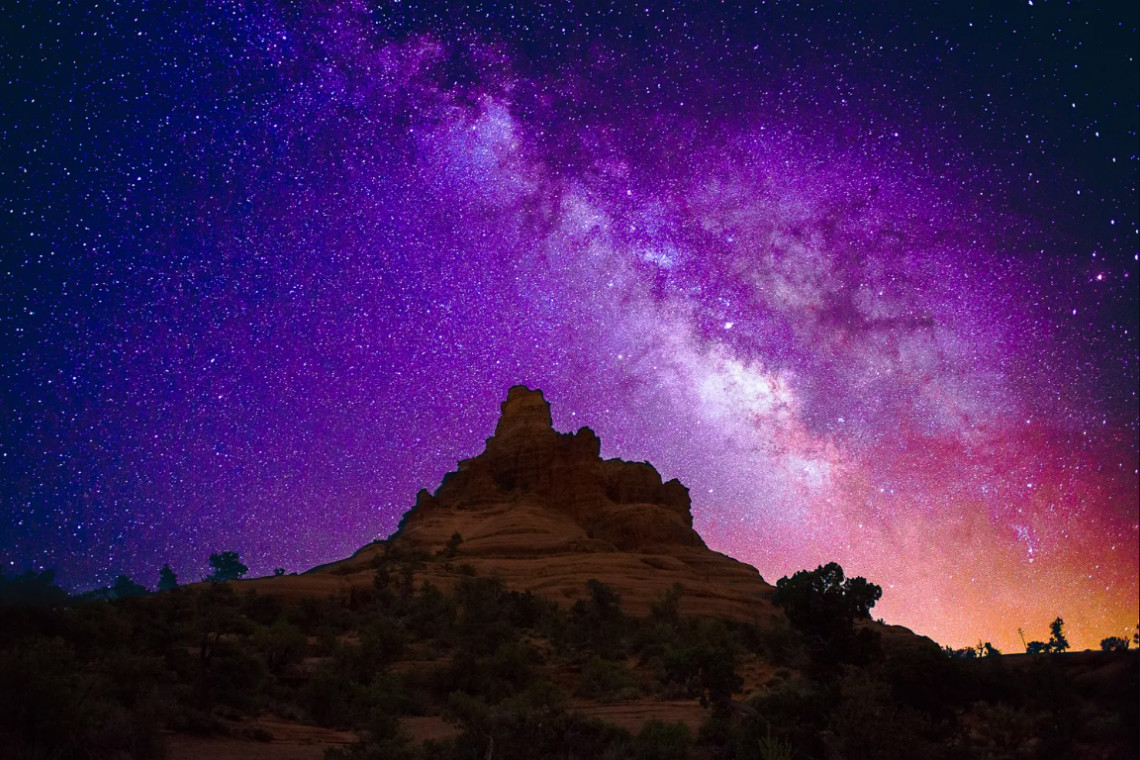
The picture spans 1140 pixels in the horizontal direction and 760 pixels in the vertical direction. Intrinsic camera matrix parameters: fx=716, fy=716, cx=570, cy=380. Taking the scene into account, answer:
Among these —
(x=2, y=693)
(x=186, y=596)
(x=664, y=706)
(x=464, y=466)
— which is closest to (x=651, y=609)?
(x=664, y=706)

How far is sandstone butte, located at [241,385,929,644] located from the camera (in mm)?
62281

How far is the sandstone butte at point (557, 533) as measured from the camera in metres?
62.3

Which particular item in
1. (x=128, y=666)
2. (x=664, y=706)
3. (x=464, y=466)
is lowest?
(x=664, y=706)

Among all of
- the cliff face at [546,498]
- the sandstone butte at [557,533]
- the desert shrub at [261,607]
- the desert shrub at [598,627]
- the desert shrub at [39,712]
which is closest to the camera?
the desert shrub at [39,712]

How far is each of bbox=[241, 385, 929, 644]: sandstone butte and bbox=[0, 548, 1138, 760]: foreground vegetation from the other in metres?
21.3

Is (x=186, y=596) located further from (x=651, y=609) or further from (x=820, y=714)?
→ (x=820, y=714)

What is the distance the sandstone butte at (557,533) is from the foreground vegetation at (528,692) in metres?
21.3

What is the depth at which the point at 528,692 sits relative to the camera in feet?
84.6

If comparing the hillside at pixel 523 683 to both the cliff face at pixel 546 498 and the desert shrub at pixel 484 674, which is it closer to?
the desert shrub at pixel 484 674

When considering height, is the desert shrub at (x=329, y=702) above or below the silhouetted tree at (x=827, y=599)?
below

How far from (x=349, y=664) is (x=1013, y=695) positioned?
25.7 metres

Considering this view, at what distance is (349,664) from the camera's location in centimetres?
3219

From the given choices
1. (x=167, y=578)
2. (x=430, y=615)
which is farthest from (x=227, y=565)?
(x=430, y=615)

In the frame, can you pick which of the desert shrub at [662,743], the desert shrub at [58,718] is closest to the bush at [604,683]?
the desert shrub at [662,743]
